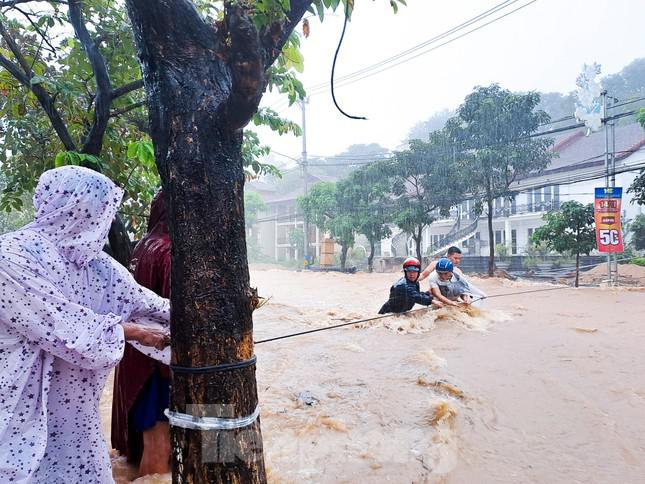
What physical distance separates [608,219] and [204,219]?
1420cm

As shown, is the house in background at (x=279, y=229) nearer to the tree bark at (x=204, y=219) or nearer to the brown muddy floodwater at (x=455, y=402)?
the brown muddy floodwater at (x=455, y=402)

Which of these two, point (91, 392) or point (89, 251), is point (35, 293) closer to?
point (89, 251)

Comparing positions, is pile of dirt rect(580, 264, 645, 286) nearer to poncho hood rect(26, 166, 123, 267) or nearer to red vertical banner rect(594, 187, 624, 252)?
red vertical banner rect(594, 187, 624, 252)

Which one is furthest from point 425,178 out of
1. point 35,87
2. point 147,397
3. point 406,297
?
point 147,397

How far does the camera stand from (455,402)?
4203 mm

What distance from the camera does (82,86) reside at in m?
4.52

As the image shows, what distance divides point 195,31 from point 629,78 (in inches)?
1799

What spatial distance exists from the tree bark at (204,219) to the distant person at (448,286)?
21.0ft

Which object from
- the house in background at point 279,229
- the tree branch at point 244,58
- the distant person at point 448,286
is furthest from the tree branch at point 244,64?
the house in background at point 279,229

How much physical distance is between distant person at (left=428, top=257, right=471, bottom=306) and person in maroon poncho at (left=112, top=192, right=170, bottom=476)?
578 centimetres

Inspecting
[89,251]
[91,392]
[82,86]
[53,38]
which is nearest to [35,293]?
[89,251]

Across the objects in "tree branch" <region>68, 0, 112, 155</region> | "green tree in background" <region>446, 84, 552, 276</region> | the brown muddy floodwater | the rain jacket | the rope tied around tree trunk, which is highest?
"green tree in background" <region>446, 84, 552, 276</region>

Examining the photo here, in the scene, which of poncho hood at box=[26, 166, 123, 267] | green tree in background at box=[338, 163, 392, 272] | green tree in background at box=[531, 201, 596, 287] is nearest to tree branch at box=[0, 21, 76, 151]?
poncho hood at box=[26, 166, 123, 267]

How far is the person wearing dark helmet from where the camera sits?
24.8 ft
